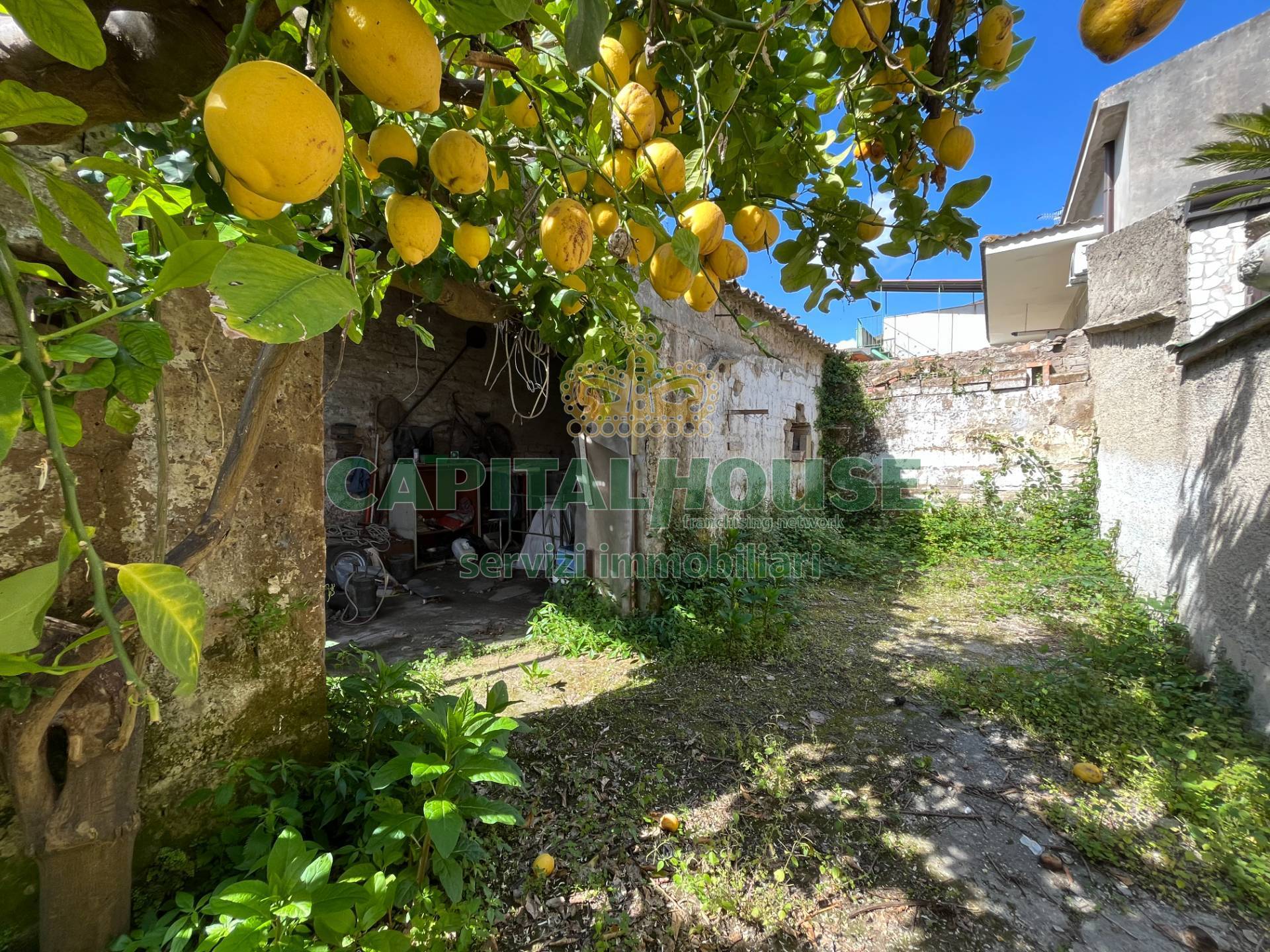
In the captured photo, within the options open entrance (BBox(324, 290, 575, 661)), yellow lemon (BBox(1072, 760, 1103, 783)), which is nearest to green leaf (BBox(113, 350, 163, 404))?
open entrance (BBox(324, 290, 575, 661))

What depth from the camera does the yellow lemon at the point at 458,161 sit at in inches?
30.6

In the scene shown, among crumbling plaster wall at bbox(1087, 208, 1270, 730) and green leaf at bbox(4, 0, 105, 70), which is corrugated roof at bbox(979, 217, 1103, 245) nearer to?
crumbling plaster wall at bbox(1087, 208, 1270, 730)

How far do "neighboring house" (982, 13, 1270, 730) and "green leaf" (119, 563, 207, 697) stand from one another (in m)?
4.10

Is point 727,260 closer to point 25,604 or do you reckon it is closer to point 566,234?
point 566,234

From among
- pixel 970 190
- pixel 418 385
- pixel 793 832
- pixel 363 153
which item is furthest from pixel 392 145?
pixel 418 385

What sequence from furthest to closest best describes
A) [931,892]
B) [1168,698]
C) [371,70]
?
[1168,698], [931,892], [371,70]

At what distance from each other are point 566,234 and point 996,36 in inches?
38.2

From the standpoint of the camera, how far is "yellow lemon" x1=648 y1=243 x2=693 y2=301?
917 millimetres

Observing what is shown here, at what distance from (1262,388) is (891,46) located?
120 inches

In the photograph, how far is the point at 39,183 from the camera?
119cm

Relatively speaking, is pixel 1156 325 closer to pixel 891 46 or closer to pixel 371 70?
pixel 891 46

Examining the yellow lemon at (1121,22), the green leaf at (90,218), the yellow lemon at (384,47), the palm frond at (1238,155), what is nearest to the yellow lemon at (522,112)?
the yellow lemon at (384,47)

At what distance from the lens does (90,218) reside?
534 millimetres

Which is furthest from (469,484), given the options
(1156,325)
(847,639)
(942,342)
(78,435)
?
(942,342)
